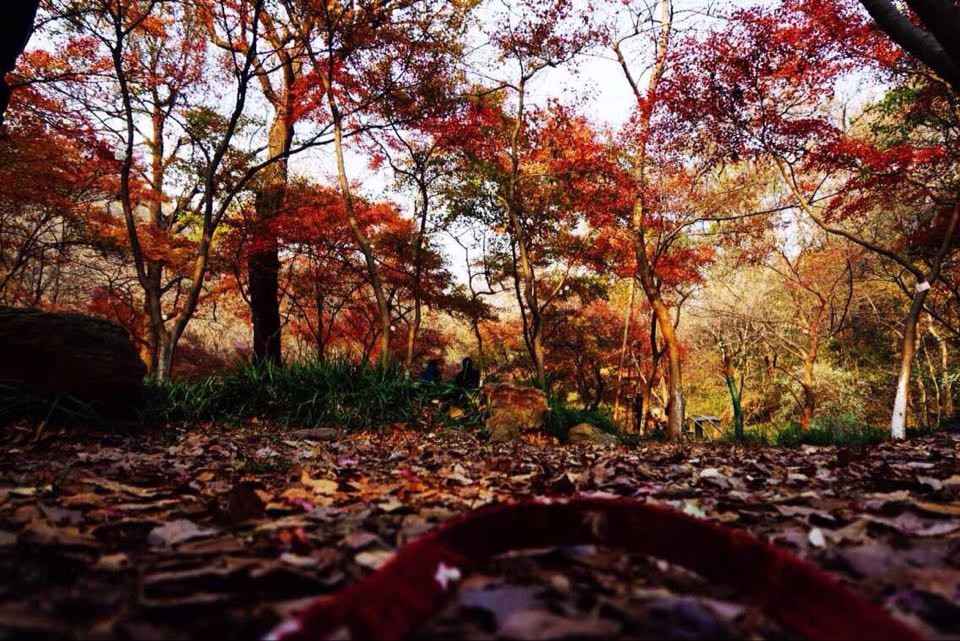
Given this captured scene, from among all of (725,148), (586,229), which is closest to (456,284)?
(586,229)

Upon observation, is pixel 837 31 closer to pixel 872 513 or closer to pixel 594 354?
pixel 872 513

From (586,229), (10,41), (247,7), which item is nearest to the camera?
(10,41)

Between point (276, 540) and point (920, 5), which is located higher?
point (920, 5)

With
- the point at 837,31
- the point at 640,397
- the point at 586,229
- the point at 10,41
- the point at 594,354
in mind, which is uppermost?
the point at 837,31

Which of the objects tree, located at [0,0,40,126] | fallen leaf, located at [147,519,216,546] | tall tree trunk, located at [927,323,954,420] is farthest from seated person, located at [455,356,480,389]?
tall tree trunk, located at [927,323,954,420]

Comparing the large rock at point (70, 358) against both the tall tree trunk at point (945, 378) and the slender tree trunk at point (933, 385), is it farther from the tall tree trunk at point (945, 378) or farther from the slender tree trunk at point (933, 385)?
the slender tree trunk at point (933, 385)

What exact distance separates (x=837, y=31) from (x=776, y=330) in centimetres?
1181

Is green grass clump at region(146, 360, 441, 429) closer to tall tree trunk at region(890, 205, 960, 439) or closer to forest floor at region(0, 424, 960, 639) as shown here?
forest floor at region(0, 424, 960, 639)

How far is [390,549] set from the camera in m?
1.07

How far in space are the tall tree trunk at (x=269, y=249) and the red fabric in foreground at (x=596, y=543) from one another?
30.0 feet

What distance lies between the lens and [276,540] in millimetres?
1129

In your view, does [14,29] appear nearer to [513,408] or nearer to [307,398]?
[307,398]

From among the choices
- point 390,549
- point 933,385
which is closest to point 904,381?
point 390,549

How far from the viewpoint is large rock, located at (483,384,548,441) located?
20.9 feet
